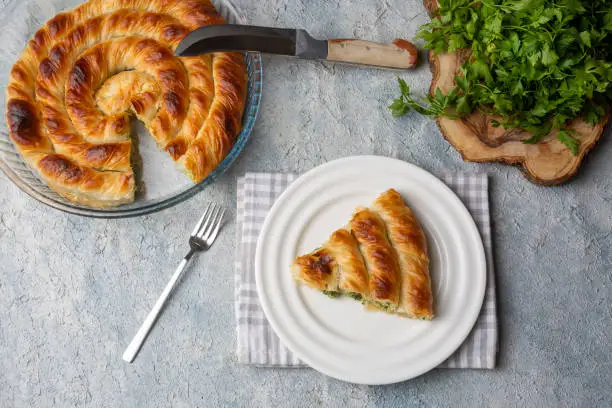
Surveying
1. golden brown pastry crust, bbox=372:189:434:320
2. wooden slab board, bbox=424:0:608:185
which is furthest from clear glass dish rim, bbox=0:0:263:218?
wooden slab board, bbox=424:0:608:185

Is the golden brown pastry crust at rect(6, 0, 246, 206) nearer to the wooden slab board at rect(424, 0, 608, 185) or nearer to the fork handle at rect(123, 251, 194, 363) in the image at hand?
the fork handle at rect(123, 251, 194, 363)

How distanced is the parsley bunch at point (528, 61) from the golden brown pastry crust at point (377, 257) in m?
0.62

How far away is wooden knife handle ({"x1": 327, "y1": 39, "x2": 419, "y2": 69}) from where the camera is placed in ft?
9.37

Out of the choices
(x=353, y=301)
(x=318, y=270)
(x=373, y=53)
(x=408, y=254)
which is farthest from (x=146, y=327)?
(x=373, y=53)

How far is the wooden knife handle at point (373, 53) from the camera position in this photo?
9.37ft

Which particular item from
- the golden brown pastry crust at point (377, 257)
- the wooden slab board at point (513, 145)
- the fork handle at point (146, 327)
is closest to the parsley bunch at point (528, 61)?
the wooden slab board at point (513, 145)

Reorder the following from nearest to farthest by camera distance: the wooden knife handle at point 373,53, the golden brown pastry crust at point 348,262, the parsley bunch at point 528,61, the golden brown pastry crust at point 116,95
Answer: the parsley bunch at point 528,61
the golden brown pastry crust at point 348,262
the golden brown pastry crust at point 116,95
the wooden knife handle at point 373,53

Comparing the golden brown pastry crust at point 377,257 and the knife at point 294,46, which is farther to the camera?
the knife at point 294,46

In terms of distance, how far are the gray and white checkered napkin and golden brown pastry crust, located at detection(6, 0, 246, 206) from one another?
0.96 feet

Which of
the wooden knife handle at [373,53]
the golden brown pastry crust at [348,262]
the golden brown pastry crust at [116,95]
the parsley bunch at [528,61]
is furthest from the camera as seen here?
the wooden knife handle at [373,53]

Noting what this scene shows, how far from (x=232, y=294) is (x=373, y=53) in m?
1.38

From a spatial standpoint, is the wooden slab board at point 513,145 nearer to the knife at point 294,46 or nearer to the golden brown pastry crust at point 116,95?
the knife at point 294,46

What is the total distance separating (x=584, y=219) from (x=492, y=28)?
108 centimetres

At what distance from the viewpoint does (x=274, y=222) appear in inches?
109
